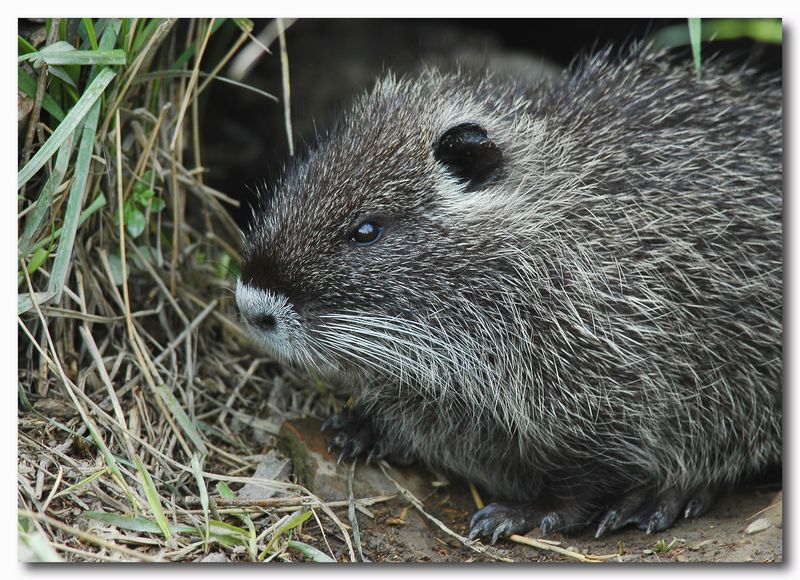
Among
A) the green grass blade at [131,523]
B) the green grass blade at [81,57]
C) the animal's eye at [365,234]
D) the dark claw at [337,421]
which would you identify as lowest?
the green grass blade at [131,523]

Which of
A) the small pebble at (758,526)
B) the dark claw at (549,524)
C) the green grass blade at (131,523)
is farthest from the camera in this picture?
the dark claw at (549,524)

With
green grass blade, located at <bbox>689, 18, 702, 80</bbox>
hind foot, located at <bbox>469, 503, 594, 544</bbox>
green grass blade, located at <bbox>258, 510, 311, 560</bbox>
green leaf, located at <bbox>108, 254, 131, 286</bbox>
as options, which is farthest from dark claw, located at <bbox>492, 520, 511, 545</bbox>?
green grass blade, located at <bbox>689, 18, 702, 80</bbox>

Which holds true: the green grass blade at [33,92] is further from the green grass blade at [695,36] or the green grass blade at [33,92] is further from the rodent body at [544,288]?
the green grass blade at [695,36]

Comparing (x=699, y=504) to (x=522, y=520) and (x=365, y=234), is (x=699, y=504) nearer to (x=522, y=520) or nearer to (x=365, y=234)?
(x=522, y=520)

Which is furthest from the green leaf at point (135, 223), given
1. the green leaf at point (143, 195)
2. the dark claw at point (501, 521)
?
the dark claw at point (501, 521)

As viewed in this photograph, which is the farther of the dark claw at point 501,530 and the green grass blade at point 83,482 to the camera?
the dark claw at point 501,530
